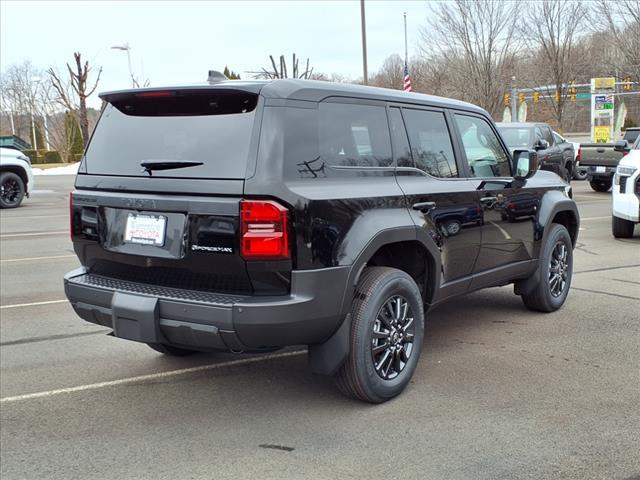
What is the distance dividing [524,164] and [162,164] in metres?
3.11

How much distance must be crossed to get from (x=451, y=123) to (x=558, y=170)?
45.7ft

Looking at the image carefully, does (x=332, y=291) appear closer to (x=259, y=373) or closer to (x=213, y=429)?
(x=213, y=429)

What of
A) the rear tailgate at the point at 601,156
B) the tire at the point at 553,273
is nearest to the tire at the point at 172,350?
the tire at the point at 553,273

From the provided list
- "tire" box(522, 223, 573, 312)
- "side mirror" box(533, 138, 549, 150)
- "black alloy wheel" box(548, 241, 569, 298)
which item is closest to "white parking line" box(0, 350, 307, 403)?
"tire" box(522, 223, 573, 312)

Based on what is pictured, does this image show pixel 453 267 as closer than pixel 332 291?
No

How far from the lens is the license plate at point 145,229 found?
378cm

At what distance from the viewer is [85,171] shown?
429 centimetres

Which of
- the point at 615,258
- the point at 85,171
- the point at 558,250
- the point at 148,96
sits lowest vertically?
the point at 615,258

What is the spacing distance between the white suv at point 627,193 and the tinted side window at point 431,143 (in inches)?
239

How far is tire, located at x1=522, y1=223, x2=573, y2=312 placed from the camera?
600 centimetres

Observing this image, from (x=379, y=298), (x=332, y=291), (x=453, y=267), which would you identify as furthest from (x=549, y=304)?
(x=332, y=291)

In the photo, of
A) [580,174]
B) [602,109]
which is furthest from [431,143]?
[602,109]

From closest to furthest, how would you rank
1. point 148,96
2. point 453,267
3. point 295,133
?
point 295,133
point 148,96
point 453,267

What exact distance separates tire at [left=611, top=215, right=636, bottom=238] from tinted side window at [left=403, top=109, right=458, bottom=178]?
6.67 meters
